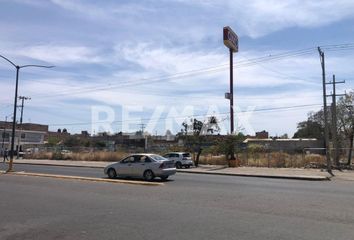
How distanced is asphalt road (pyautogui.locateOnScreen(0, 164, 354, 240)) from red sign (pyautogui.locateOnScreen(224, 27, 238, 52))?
3459 centimetres

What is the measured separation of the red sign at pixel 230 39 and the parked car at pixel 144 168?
28.4 meters

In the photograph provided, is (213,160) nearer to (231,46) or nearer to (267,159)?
(267,159)

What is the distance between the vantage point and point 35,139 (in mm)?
123688

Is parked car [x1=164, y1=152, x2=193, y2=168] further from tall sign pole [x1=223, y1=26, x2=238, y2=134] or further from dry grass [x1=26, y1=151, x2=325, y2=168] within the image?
tall sign pole [x1=223, y1=26, x2=238, y2=134]

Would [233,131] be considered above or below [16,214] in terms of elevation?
above

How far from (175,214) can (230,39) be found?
136ft

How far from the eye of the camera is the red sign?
167 feet

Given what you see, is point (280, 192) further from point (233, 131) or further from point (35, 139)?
point (35, 139)

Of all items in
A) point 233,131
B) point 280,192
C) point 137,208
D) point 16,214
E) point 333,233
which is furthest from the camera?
point 233,131

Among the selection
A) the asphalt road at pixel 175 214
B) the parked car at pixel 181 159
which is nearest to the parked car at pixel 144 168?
the asphalt road at pixel 175 214

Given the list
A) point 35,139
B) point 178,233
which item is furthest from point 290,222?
point 35,139

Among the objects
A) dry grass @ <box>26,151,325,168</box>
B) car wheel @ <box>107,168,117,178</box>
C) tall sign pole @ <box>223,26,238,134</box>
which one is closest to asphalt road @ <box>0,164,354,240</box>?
car wheel @ <box>107,168,117,178</box>

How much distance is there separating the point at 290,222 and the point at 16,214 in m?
7.07

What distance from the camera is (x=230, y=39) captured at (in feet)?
169
